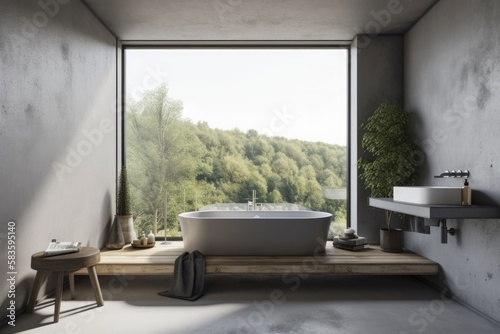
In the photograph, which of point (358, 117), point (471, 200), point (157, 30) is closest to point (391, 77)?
point (358, 117)

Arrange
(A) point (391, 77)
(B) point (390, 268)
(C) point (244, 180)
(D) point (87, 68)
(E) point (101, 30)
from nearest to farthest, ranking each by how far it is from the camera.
A: (B) point (390, 268) → (D) point (87, 68) → (E) point (101, 30) → (A) point (391, 77) → (C) point (244, 180)

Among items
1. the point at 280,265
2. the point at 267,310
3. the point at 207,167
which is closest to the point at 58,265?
the point at 267,310

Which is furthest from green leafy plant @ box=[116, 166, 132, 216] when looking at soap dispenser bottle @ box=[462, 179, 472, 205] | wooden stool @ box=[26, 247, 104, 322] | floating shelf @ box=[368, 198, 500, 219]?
soap dispenser bottle @ box=[462, 179, 472, 205]

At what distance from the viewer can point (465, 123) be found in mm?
3643

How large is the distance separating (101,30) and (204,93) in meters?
1.59

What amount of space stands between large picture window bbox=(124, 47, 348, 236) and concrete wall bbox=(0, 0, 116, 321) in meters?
0.62

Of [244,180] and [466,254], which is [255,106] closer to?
[244,180]

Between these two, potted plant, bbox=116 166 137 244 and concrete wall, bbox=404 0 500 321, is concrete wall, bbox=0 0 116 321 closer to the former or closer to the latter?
potted plant, bbox=116 166 137 244

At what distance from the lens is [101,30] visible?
191 inches

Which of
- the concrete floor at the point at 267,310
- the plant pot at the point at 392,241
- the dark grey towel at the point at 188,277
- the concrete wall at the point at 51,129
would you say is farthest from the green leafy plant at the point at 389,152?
the concrete wall at the point at 51,129

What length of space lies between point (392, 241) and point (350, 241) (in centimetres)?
49

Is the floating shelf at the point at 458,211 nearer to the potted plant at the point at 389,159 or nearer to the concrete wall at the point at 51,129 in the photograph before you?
the potted plant at the point at 389,159

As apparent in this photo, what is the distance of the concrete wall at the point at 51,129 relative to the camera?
310 cm

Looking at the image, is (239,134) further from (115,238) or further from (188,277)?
(188,277)
